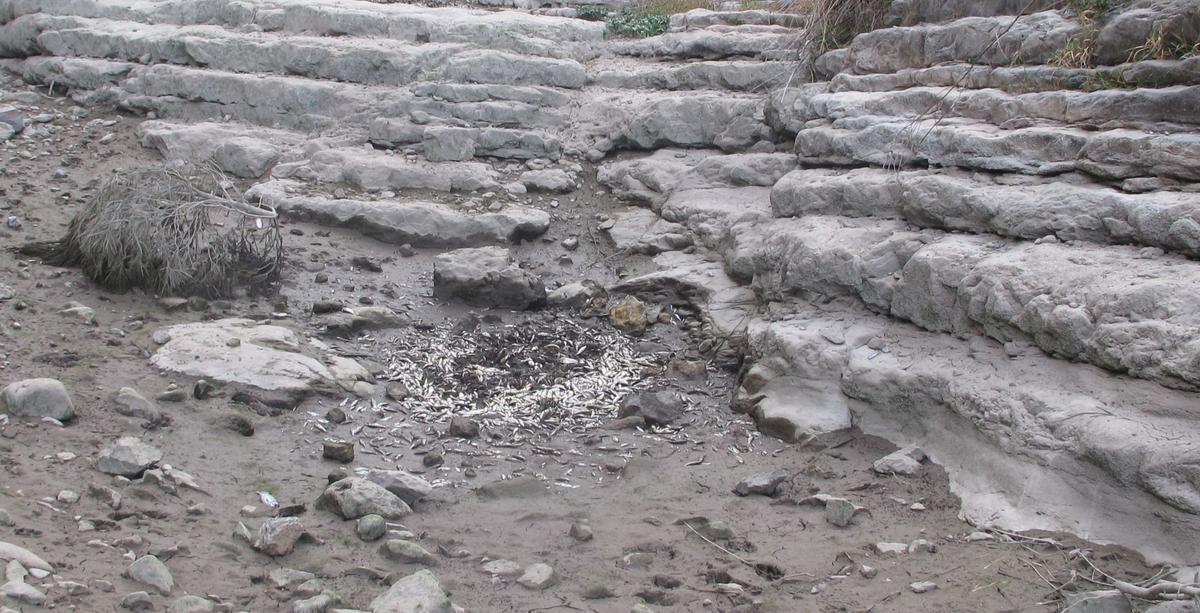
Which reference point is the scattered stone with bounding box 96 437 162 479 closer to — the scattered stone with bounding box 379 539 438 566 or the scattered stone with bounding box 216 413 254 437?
the scattered stone with bounding box 216 413 254 437

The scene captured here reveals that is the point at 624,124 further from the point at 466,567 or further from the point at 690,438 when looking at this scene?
the point at 466,567

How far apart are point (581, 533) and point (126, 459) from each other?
1.69 m

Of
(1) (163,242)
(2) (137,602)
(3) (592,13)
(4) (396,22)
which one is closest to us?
(2) (137,602)

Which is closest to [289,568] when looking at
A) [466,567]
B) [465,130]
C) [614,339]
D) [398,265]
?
[466,567]

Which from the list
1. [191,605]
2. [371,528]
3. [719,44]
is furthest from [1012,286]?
[719,44]

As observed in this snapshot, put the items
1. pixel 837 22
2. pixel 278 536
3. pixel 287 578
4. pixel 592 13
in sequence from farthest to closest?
pixel 592 13 < pixel 837 22 < pixel 278 536 < pixel 287 578

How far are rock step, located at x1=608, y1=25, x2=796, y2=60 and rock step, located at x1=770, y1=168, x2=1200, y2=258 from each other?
1961mm

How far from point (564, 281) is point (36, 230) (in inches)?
122

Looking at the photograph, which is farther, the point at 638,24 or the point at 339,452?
the point at 638,24

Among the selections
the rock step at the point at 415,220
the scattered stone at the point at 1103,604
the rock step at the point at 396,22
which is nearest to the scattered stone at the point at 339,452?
the rock step at the point at 415,220

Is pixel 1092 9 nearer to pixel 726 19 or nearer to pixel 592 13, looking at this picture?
pixel 726 19

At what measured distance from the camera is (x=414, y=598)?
3.16 metres

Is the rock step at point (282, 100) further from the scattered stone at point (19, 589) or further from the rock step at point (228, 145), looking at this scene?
the scattered stone at point (19, 589)

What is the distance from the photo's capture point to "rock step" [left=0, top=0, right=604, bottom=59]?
8070 mm
